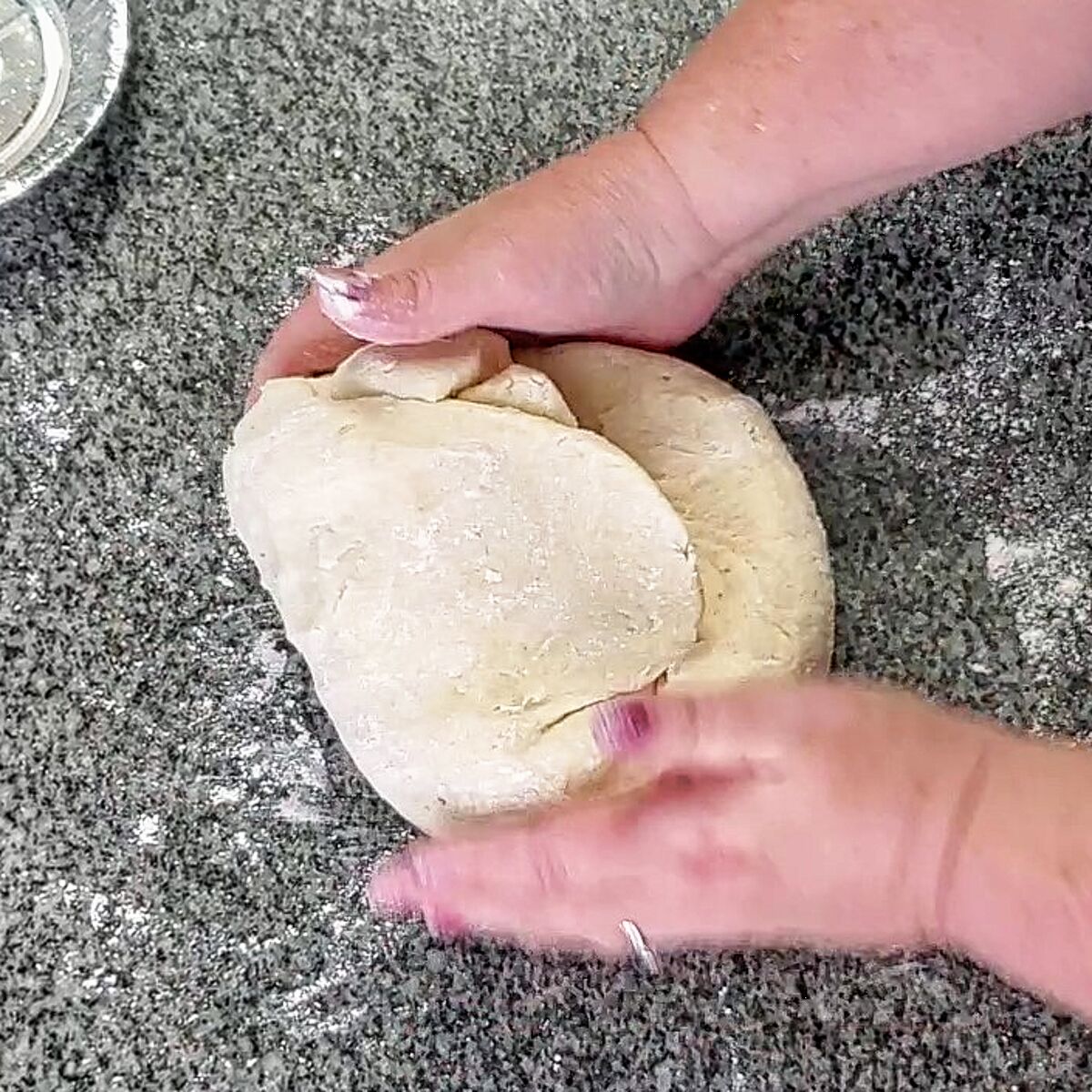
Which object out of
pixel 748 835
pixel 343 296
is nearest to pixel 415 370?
pixel 343 296

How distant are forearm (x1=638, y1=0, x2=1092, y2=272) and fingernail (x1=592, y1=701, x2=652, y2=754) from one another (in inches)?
11.1

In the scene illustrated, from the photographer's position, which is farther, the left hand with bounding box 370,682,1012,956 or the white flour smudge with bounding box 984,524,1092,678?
the white flour smudge with bounding box 984,524,1092,678

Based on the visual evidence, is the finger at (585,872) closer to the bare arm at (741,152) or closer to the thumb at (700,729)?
the thumb at (700,729)

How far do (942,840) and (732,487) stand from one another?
20cm

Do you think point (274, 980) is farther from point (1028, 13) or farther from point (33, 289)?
point (1028, 13)

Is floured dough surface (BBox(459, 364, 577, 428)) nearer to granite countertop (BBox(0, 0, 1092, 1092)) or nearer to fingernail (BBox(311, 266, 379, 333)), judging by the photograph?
fingernail (BBox(311, 266, 379, 333))

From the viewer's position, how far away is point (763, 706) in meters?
0.62

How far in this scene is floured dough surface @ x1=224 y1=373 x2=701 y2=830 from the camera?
0.67m

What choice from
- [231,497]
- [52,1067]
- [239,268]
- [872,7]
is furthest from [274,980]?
[872,7]

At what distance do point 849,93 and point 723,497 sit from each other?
0.21 m

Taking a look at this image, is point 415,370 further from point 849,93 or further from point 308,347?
point 849,93

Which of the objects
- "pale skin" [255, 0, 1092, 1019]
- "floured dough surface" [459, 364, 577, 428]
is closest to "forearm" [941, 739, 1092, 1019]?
"pale skin" [255, 0, 1092, 1019]

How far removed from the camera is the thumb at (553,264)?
696mm

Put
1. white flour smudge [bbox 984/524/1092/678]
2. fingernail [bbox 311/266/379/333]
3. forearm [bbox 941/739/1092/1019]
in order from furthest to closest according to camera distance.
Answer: white flour smudge [bbox 984/524/1092/678]
fingernail [bbox 311/266/379/333]
forearm [bbox 941/739/1092/1019]
